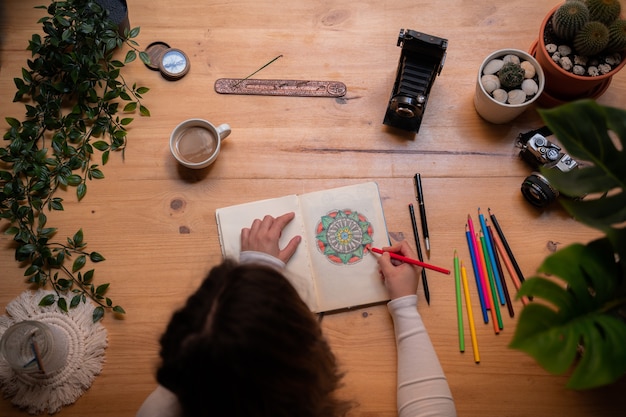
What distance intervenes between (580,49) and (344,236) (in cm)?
55

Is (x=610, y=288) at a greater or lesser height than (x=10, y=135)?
lesser

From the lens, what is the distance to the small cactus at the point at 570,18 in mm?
888

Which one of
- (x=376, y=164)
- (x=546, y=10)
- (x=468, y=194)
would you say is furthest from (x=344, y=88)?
(x=546, y=10)

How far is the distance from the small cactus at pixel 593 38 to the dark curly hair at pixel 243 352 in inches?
27.0

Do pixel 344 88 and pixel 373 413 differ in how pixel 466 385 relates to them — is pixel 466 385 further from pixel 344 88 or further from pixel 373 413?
pixel 344 88

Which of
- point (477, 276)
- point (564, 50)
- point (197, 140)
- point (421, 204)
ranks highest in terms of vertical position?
point (564, 50)

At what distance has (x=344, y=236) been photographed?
3.14 ft

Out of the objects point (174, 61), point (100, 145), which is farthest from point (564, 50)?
point (100, 145)

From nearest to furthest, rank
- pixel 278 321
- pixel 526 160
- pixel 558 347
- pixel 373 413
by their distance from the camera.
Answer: pixel 558 347
pixel 278 321
pixel 373 413
pixel 526 160

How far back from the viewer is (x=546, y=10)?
106 cm

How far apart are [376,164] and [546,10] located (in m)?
0.50

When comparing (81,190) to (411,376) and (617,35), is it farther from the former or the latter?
(617,35)

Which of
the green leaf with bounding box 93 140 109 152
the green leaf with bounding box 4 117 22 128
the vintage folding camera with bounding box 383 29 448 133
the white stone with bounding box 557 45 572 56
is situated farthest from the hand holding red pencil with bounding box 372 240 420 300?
the green leaf with bounding box 4 117 22 128

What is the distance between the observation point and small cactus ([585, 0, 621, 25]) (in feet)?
2.86
